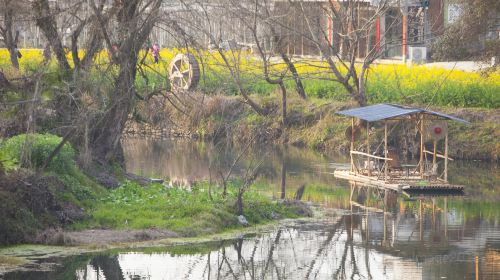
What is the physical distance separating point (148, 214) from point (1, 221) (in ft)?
10.7

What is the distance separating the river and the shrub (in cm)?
267

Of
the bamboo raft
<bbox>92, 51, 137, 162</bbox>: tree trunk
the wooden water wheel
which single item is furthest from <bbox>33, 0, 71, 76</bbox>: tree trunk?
the wooden water wheel

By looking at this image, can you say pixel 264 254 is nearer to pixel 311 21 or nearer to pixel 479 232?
pixel 479 232

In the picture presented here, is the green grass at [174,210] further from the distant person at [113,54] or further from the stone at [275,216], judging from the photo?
the distant person at [113,54]

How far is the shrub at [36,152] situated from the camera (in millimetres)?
20953

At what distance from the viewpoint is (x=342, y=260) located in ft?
66.4

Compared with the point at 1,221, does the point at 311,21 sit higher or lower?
higher

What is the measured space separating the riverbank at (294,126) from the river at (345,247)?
475 centimetres

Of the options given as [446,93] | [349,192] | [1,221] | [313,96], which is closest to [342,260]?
[1,221]

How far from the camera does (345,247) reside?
2134cm

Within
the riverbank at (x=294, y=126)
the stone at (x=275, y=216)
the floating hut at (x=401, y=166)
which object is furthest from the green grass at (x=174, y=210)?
the riverbank at (x=294, y=126)

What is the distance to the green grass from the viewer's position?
21.4 metres

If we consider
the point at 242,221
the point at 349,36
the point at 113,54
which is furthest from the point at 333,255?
the point at 349,36

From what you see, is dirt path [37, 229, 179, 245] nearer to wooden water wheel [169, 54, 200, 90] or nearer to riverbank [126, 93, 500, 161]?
riverbank [126, 93, 500, 161]
